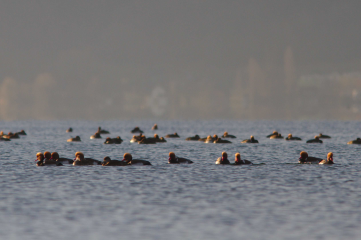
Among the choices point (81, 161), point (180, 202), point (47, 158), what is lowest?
point (180, 202)

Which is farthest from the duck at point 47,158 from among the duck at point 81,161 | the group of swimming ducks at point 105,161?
the duck at point 81,161

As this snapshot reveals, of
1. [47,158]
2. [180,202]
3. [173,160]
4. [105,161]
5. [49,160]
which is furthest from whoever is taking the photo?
[173,160]

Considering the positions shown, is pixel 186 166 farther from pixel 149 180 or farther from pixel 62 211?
pixel 62 211

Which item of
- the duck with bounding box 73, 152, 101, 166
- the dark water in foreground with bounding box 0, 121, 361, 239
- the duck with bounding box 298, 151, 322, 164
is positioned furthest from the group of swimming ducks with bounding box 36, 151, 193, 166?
the duck with bounding box 298, 151, 322, 164

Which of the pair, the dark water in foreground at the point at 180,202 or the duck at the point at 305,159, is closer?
the dark water in foreground at the point at 180,202

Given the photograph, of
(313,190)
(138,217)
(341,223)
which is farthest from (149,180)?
(341,223)

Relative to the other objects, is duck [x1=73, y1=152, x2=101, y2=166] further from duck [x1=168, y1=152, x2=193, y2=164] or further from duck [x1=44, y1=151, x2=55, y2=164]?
duck [x1=168, y1=152, x2=193, y2=164]

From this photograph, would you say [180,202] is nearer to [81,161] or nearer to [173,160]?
[81,161]

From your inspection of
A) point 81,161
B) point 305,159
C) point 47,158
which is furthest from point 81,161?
point 305,159

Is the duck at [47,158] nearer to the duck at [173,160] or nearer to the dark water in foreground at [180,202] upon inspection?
the dark water in foreground at [180,202]

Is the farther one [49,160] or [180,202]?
[49,160]

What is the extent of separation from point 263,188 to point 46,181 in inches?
538

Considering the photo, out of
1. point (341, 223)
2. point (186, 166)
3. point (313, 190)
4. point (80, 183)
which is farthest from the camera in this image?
point (186, 166)

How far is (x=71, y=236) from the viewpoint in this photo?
2200 centimetres
